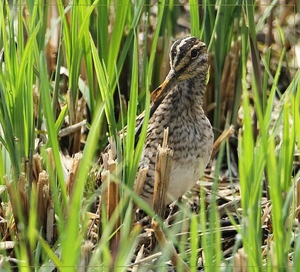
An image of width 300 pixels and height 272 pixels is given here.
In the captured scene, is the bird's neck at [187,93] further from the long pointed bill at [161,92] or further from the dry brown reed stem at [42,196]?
the dry brown reed stem at [42,196]

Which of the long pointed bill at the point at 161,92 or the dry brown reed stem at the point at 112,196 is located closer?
the dry brown reed stem at the point at 112,196

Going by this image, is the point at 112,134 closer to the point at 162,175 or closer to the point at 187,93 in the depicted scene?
the point at 162,175

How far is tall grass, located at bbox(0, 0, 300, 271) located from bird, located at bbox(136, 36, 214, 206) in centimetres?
8

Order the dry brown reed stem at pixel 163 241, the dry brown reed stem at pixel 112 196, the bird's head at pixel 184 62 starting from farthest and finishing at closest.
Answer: the bird's head at pixel 184 62
the dry brown reed stem at pixel 112 196
the dry brown reed stem at pixel 163 241

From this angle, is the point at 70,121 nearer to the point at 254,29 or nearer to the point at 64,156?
the point at 64,156

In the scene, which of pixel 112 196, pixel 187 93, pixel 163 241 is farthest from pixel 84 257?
→ pixel 187 93

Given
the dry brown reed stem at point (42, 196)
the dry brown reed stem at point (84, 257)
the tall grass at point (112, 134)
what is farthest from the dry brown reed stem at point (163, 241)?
the dry brown reed stem at point (42, 196)

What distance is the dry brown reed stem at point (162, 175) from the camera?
270 centimetres

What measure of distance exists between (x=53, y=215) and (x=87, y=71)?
720mm

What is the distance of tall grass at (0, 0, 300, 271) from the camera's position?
85.3 inches

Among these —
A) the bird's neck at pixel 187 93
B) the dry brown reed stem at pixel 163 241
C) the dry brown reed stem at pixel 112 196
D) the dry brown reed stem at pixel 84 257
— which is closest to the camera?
the dry brown reed stem at pixel 84 257

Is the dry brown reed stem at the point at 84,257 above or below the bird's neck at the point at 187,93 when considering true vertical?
below

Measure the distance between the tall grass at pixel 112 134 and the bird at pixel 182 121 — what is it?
8 cm

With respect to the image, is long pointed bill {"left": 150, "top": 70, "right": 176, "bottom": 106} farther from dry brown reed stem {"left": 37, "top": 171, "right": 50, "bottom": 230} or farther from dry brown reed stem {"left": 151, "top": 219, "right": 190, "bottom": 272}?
dry brown reed stem {"left": 151, "top": 219, "right": 190, "bottom": 272}
